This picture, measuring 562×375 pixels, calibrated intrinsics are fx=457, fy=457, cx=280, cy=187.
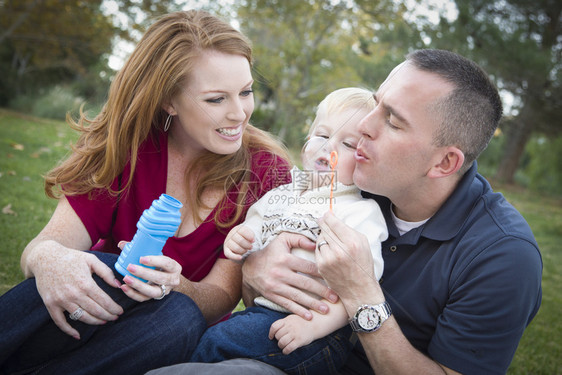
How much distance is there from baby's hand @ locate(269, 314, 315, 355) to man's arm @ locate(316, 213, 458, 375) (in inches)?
7.3

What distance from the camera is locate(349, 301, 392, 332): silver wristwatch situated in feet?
5.76

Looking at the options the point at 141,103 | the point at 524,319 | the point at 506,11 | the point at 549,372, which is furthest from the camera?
the point at 506,11

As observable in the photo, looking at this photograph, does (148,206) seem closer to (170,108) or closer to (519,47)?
(170,108)

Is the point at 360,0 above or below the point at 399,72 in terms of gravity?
below

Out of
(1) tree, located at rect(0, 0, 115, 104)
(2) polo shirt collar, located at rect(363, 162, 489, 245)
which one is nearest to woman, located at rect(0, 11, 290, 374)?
(2) polo shirt collar, located at rect(363, 162, 489, 245)

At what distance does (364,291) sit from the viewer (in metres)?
1.80

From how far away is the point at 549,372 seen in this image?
A: 3.01 metres

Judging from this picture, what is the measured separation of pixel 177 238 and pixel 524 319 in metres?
1.59

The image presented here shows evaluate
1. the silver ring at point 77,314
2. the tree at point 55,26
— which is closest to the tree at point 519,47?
the tree at point 55,26

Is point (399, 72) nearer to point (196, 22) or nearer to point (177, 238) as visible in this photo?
point (196, 22)

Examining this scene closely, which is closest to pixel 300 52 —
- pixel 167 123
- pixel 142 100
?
pixel 167 123

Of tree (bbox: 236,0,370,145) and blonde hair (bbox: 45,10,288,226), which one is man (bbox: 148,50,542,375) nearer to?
blonde hair (bbox: 45,10,288,226)

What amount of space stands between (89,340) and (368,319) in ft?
3.64

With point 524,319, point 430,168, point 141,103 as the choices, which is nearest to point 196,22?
point 141,103
